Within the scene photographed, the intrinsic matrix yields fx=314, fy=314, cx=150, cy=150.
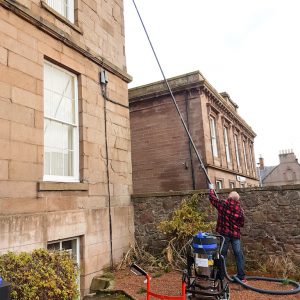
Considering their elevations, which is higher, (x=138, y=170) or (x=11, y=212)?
(x=138, y=170)

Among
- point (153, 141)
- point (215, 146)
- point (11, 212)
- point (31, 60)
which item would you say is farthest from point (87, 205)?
point (215, 146)

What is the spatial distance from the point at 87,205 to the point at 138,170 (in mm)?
10029

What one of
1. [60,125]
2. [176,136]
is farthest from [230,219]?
[176,136]

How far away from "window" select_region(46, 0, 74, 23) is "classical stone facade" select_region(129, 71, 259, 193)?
8986mm

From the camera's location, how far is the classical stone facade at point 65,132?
6.04 metres

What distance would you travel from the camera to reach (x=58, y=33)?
734 centimetres

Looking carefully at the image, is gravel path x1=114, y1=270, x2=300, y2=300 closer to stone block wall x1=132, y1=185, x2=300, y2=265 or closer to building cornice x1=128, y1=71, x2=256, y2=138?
stone block wall x1=132, y1=185, x2=300, y2=265

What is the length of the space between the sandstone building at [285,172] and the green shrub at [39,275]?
54117mm

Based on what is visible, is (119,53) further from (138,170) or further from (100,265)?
(138,170)

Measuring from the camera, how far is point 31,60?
262 inches

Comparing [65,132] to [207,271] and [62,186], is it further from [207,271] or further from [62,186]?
[207,271]

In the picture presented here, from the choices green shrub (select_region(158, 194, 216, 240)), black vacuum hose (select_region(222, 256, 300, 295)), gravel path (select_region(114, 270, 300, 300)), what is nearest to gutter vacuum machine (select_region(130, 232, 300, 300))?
black vacuum hose (select_region(222, 256, 300, 295))

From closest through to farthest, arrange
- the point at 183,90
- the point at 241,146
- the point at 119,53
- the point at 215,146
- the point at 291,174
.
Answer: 1. the point at 119,53
2. the point at 183,90
3. the point at 215,146
4. the point at 241,146
5. the point at 291,174

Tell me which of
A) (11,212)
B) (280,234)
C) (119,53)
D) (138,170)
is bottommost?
(280,234)
